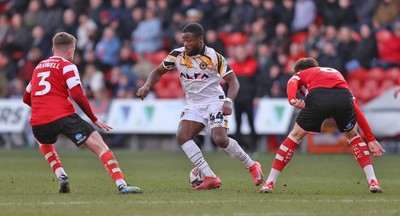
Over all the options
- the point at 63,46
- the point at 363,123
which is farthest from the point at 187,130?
the point at 363,123

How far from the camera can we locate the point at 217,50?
24.1 meters

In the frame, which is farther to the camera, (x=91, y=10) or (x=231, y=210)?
(x=91, y=10)

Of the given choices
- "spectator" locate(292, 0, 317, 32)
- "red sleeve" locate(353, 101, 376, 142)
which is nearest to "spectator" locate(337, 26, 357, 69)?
"spectator" locate(292, 0, 317, 32)

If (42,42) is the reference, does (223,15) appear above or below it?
above

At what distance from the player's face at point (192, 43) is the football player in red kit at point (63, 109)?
151 centimetres

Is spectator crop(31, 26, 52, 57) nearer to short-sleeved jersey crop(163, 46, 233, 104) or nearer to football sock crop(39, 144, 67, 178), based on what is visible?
short-sleeved jersey crop(163, 46, 233, 104)

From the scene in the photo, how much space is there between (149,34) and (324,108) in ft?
54.9

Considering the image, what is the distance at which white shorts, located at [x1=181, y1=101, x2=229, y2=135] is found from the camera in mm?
12688

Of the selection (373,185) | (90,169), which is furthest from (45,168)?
(373,185)

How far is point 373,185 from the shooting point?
11969mm

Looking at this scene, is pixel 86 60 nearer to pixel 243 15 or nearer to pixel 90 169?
pixel 243 15

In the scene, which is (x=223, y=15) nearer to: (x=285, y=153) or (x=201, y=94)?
(x=201, y=94)

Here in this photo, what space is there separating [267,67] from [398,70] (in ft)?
10.9

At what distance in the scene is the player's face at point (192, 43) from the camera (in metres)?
12.4
